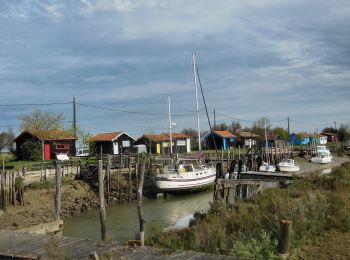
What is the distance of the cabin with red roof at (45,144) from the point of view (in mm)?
54531

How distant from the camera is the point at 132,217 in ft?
94.5

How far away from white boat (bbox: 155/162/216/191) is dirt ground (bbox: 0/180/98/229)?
6008 mm

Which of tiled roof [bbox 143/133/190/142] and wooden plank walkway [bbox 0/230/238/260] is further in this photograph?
tiled roof [bbox 143/133/190/142]

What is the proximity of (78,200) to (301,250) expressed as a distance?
25288mm

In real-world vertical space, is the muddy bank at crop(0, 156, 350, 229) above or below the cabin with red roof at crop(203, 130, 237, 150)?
below

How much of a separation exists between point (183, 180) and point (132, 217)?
11.1 m

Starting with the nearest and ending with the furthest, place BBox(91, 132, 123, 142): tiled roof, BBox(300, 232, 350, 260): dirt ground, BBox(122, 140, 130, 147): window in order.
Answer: BBox(300, 232, 350, 260): dirt ground
BBox(91, 132, 123, 142): tiled roof
BBox(122, 140, 130, 147): window

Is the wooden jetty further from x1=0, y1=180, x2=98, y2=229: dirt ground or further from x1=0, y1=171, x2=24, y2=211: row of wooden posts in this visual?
x1=0, y1=171, x2=24, y2=211: row of wooden posts

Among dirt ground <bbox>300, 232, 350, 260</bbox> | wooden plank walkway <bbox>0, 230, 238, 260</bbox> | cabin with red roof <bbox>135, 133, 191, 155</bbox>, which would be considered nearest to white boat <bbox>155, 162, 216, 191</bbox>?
wooden plank walkway <bbox>0, 230, 238, 260</bbox>

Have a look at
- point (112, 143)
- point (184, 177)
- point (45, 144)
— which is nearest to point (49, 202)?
point (184, 177)

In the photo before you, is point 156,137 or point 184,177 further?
point 156,137

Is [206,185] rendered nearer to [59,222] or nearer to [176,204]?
[176,204]

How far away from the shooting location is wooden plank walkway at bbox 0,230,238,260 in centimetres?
944

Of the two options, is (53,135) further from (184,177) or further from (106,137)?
(184,177)
